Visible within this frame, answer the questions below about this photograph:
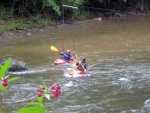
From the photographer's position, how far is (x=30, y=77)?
10555 mm

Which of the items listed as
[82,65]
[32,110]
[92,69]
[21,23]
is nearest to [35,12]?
[21,23]

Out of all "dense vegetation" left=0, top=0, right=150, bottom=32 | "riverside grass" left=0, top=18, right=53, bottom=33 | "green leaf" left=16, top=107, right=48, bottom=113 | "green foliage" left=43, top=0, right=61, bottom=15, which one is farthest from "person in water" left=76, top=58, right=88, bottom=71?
"green foliage" left=43, top=0, right=61, bottom=15

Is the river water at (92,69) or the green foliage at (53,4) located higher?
the green foliage at (53,4)

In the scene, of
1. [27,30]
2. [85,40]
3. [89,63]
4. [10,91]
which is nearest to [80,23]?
[27,30]

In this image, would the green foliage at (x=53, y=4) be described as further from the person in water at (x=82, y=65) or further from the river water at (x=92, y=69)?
the person in water at (x=82, y=65)

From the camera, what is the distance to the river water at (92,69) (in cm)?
812

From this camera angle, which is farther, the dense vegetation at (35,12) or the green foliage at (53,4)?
the green foliage at (53,4)

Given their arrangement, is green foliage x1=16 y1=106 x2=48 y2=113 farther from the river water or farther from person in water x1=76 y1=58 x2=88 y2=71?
person in water x1=76 y1=58 x2=88 y2=71

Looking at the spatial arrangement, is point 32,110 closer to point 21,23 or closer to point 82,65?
point 82,65

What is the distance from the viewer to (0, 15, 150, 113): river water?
8.12 m

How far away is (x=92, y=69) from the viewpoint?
11.3 meters

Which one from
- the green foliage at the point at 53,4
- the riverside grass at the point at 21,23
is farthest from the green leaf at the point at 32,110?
the green foliage at the point at 53,4

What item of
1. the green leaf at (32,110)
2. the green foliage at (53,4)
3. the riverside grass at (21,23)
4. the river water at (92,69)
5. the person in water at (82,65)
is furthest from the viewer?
the green foliage at (53,4)

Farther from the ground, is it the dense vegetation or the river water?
the dense vegetation
